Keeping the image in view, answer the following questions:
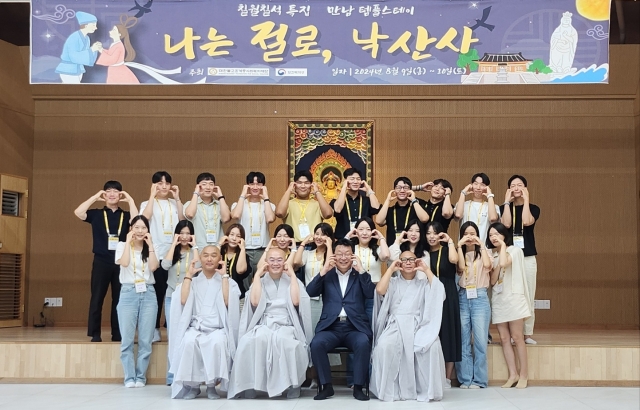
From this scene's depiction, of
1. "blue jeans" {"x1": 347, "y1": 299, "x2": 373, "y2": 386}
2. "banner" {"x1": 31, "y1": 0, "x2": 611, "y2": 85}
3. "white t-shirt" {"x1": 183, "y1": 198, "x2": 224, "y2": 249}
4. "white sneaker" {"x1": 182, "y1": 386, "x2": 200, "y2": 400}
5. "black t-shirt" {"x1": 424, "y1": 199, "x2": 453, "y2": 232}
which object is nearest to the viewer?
"white sneaker" {"x1": 182, "y1": 386, "x2": 200, "y2": 400}

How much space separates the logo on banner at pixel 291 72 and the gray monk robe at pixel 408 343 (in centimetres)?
183

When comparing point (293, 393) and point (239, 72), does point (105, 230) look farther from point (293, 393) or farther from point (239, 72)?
point (293, 393)

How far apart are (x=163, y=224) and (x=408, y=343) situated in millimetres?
2213

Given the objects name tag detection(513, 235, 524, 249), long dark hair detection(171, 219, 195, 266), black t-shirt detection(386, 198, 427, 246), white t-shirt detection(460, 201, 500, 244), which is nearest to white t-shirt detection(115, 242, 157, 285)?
long dark hair detection(171, 219, 195, 266)

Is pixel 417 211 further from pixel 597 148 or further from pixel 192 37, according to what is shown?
pixel 597 148

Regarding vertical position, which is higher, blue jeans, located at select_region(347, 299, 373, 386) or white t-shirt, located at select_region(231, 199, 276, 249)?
white t-shirt, located at select_region(231, 199, 276, 249)

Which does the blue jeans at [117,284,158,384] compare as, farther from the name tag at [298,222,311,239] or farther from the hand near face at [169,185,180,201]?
the name tag at [298,222,311,239]

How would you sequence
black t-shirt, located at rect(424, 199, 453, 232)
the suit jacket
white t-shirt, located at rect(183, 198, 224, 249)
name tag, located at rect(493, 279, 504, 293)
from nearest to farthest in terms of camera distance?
1. the suit jacket
2. name tag, located at rect(493, 279, 504, 293)
3. white t-shirt, located at rect(183, 198, 224, 249)
4. black t-shirt, located at rect(424, 199, 453, 232)

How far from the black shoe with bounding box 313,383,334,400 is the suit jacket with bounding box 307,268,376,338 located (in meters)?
0.42

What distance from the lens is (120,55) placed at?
6.86m

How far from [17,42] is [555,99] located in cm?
589

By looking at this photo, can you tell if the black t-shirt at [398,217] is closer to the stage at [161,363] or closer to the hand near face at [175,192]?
A: the stage at [161,363]

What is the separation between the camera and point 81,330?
8.34 meters

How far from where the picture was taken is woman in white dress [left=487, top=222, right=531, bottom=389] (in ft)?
20.9
